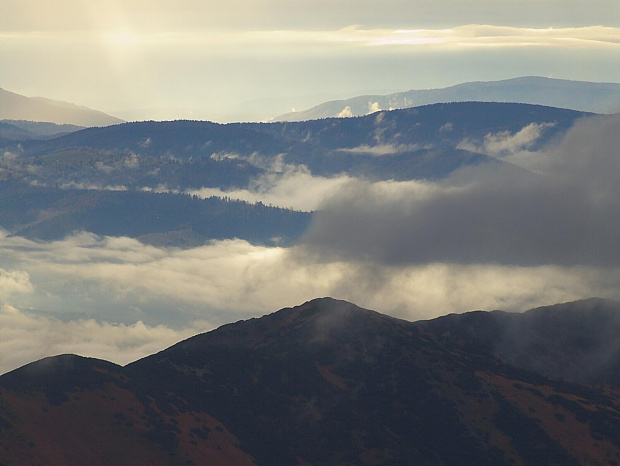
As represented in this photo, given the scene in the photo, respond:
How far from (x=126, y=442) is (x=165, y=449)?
924cm

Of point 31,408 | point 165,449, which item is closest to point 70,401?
point 31,408

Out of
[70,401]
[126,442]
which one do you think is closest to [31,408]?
[70,401]

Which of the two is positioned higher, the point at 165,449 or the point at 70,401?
the point at 70,401

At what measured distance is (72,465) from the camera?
174 metres

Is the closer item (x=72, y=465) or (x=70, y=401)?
(x=72, y=465)

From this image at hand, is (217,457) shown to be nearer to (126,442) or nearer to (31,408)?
(126,442)

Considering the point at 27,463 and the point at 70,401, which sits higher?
the point at 70,401

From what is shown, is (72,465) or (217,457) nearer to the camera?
(72,465)

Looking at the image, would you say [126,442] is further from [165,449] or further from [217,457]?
[217,457]

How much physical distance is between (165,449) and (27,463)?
114ft

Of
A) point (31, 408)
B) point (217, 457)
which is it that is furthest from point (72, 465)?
point (217, 457)

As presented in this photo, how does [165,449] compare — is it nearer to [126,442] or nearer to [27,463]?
[126,442]

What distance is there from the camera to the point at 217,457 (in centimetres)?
19950

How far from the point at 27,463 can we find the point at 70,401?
31621 mm
